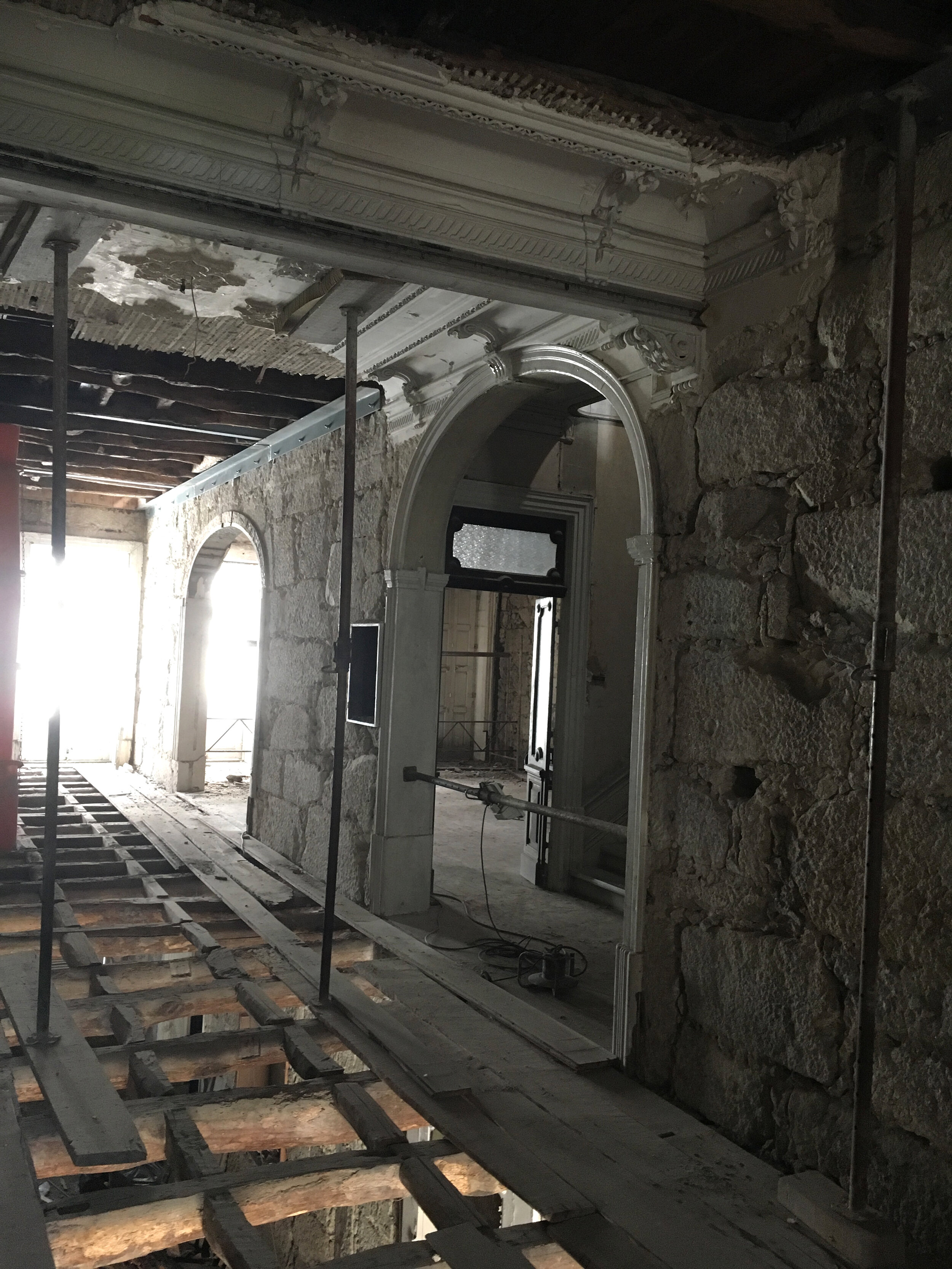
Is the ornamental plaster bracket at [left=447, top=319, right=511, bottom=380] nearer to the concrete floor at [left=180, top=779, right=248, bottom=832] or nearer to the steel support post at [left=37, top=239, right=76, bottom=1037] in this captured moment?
the steel support post at [left=37, top=239, right=76, bottom=1037]

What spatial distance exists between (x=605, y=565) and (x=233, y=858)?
297 centimetres

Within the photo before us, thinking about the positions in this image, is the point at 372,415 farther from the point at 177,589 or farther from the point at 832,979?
the point at 177,589

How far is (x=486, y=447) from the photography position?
20.0ft

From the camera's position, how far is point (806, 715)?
2773mm

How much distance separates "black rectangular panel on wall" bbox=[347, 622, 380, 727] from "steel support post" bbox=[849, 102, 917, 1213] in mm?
3352

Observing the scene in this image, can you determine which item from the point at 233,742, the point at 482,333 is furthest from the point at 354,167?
the point at 233,742

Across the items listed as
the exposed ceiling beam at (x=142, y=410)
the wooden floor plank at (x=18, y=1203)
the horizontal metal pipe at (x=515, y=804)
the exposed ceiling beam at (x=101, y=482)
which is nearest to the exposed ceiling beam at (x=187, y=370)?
the exposed ceiling beam at (x=142, y=410)

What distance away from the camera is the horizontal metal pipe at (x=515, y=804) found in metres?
3.56

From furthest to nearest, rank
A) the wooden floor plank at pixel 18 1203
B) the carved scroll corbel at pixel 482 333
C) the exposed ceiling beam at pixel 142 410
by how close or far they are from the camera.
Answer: the exposed ceiling beam at pixel 142 410 < the carved scroll corbel at pixel 482 333 < the wooden floor plank at pixel 18 1203

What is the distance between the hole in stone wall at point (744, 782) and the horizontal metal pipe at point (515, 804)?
1.48ft

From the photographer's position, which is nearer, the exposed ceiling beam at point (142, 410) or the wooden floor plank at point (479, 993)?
the wooden floor plank at point (479, 993)

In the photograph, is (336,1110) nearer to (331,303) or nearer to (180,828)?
(331,303)

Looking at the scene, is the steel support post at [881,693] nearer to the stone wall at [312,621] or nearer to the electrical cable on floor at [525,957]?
the electrical cable on floor at [525,957]

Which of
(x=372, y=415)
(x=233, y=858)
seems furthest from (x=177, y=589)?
(x=372, y=415)
